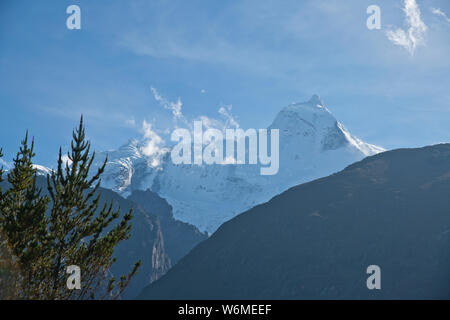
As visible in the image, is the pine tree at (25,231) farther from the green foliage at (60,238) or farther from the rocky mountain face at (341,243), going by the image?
the rocky mountain face at (341,243)

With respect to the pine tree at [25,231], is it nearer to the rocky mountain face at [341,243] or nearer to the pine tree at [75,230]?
the pine tree at [75,230]

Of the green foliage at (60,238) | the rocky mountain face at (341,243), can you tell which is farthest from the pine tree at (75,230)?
the rocky mountain face at (341,243)

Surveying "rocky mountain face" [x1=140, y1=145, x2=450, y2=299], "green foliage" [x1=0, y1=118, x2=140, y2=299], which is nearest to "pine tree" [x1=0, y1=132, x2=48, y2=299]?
"green foliage" [x1=0, y1=118, x2=140, y2=299]

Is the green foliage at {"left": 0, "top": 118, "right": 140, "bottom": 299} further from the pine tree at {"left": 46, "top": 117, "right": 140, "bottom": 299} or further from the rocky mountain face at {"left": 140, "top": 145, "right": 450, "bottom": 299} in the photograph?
the rocky mountain face at {"left": 140, "top": 145, "right": 450, "bottom": 299}

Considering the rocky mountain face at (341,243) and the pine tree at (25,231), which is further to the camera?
the rocky mountain face at (341,243)

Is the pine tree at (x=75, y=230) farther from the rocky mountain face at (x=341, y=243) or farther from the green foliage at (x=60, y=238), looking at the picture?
the rocky mountain face at (x=341, y=243)

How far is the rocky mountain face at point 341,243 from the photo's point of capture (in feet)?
366

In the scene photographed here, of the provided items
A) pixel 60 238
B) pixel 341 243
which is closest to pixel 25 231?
pixel 60 238

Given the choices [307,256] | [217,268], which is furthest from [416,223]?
[217,268]

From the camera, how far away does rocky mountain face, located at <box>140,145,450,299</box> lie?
366 ft

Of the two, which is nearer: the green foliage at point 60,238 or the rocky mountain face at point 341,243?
the green foliage at point 60,238

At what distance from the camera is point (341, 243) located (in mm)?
130500

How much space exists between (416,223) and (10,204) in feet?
424
